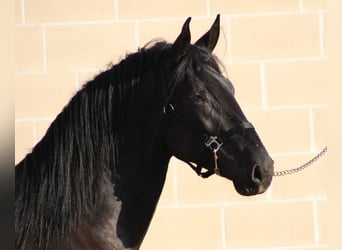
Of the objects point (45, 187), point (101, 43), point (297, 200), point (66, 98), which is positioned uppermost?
point (101, 43)

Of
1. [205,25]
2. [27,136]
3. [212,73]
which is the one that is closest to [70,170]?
[212,73]

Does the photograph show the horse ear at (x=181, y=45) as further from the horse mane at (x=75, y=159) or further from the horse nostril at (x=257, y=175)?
the horse nostril at (x=257, y=175)

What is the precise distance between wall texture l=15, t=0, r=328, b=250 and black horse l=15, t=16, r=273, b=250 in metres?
1.11

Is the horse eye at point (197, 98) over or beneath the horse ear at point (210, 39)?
beneath

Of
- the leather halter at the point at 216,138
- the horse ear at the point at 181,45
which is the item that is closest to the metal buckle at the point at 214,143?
the leather halter at the point at 216,138

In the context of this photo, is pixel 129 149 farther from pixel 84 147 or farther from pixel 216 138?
pixel 216 138

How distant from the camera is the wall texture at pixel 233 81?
3.56 meters

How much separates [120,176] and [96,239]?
22 cm

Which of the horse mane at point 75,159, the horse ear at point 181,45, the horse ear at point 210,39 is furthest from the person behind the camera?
the horse ear at point 210,39

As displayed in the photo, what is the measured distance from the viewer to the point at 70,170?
234cm

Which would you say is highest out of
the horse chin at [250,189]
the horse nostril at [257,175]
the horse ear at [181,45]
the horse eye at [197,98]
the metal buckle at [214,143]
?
the horse ear at [181,45]

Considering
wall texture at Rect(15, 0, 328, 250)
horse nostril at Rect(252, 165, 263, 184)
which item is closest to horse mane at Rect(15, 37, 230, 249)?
horse nostril at Rect(252, 165, 263, 184)

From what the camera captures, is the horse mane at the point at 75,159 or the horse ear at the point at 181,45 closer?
the horse mane at the point at 75,159

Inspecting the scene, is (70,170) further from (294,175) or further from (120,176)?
(294,175)
